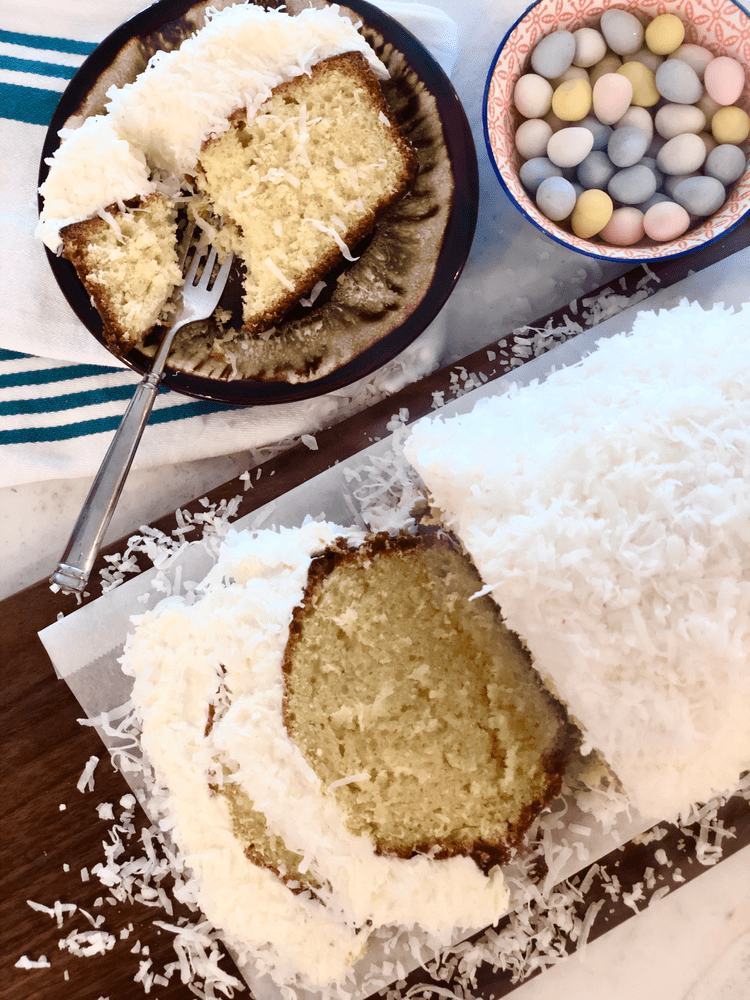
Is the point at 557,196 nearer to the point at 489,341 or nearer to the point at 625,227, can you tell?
the point at 625,227

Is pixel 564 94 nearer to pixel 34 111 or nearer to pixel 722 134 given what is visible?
pixel 722 134

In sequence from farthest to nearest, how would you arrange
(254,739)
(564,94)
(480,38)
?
(480,38) → (564,94) → (254,739)

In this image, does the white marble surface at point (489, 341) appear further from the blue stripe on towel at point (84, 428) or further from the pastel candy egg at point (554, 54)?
the pastel candy egg at point (554, 54)

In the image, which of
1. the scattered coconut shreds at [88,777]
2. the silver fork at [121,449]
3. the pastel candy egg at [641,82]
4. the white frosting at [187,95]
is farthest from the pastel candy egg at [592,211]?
the scattered coconut shreds at [88,777]

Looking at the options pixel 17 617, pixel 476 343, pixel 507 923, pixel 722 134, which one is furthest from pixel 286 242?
pixel 507 923

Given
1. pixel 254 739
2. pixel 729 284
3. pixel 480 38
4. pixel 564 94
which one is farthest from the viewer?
pixel 480 38

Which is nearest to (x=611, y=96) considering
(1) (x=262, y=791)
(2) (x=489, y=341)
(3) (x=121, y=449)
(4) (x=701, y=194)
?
(4) (x=701, y=194)
